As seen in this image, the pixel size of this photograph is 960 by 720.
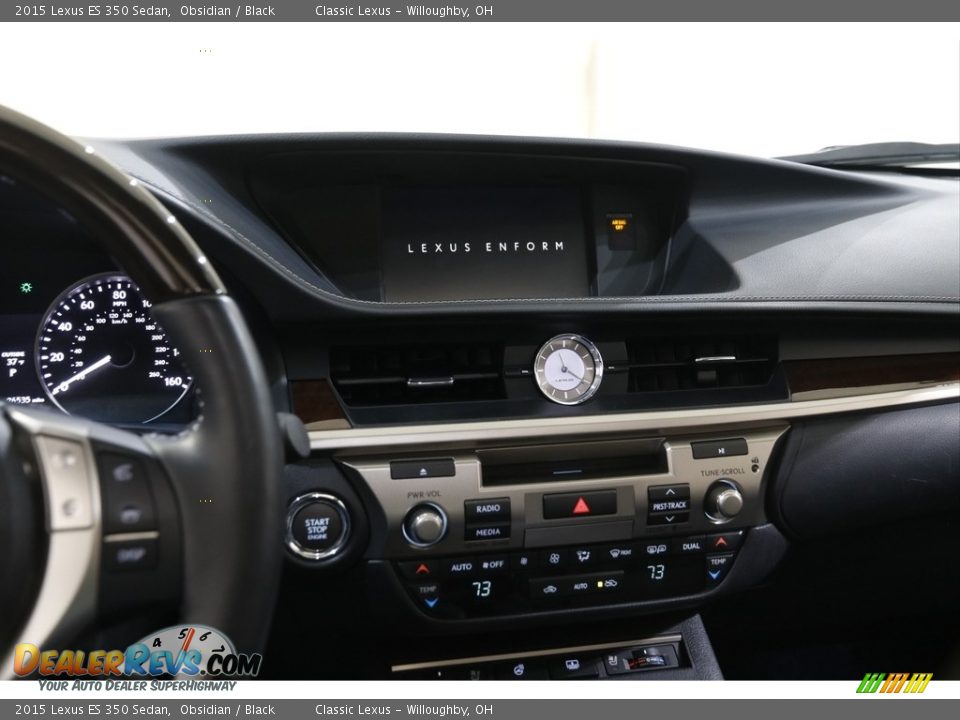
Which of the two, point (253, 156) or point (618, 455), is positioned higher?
point (253, 156)

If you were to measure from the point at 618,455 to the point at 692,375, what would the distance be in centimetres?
21

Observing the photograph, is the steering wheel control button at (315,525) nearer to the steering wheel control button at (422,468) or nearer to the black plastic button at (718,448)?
the steering wheel control button at (422,468)

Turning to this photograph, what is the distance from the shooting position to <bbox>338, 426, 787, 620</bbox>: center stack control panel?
1.30 metres

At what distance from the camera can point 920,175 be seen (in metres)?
1.91

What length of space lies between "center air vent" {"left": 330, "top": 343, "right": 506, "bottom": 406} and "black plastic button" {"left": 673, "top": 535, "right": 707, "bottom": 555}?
1.28 ft

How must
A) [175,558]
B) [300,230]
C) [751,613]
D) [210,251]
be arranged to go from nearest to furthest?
[175,558] → [210,251] → [300,230] → [751,613]

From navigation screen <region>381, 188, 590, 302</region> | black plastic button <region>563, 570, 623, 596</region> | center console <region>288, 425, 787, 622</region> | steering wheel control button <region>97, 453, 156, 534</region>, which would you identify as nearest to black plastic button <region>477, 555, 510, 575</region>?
center console <region>288, 425, 787, 622</region>

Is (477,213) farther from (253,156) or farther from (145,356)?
(145,356)

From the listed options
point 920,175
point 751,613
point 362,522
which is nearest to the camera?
point 362,522

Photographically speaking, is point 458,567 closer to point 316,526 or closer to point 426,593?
point 426,593

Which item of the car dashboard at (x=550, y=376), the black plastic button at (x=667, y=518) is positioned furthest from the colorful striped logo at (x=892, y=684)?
the black plastic button at (x=667, y=518)

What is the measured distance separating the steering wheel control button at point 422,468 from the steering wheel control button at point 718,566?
1.59ft

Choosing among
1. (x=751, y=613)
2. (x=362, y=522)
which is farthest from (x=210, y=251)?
(x=751, y=613)

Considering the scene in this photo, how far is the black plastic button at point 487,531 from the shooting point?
132 cm
